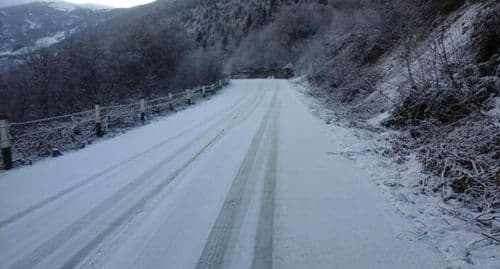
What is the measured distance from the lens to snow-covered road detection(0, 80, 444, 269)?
13.2 feet

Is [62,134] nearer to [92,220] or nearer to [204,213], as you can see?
[92,220]

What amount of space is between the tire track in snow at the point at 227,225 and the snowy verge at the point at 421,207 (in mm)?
2172

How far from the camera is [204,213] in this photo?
17.1ft

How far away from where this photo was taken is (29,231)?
480cm

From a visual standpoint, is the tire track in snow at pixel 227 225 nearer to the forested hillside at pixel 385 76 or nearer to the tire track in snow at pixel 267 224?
the tire track in snow at pixel 267 224

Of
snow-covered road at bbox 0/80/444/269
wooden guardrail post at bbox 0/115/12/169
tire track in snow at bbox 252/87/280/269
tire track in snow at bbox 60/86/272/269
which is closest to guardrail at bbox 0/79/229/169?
wooden guardrail post at bbox 0/115/12/169

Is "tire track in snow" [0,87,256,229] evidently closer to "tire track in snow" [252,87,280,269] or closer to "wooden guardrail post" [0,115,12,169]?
"wooden guardrail post" [0,115,12,169]

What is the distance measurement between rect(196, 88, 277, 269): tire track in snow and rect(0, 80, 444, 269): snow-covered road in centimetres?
2

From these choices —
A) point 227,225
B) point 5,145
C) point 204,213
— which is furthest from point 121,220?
point 5,145

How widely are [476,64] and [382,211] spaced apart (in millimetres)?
5729

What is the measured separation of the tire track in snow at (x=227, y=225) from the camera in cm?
397

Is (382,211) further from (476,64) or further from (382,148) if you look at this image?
(476,64)

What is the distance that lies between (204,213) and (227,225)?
0.54m

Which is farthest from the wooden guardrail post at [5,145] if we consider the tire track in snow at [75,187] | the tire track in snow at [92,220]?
the tire track in snow at [92,220]
